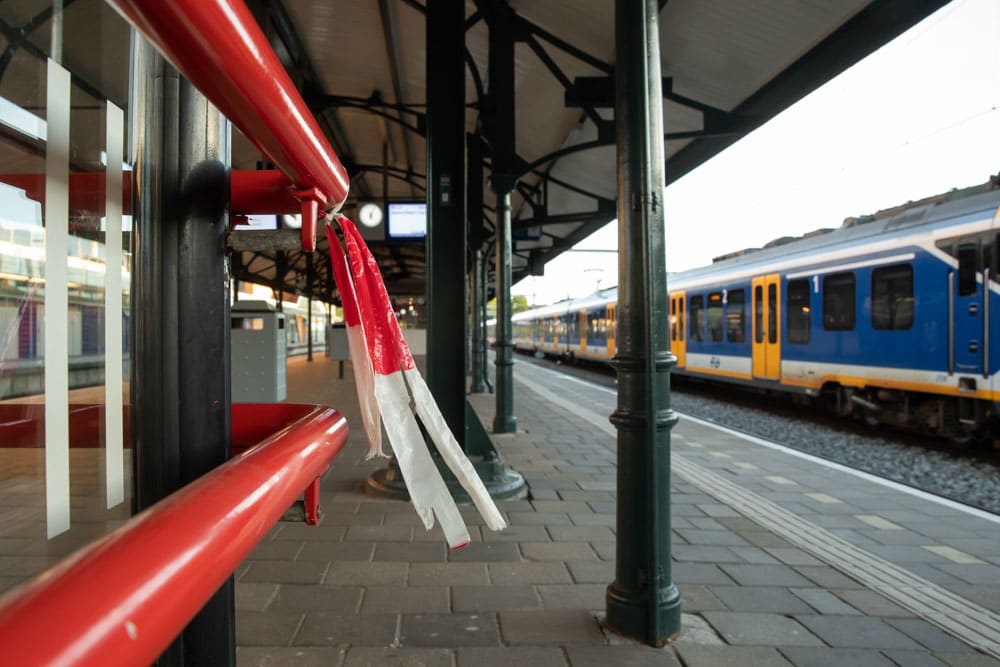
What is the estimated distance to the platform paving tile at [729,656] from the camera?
7.83 feet

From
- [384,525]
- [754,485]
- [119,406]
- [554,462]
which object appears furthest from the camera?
[554,462]

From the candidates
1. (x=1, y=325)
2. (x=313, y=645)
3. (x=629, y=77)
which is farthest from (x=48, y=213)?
(x=629, y=77)

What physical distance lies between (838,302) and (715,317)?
3639mm

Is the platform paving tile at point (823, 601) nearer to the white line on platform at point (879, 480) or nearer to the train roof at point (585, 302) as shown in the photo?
the white line on platform at point (879, 480)

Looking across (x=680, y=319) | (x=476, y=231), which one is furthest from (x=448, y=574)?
(x=680, y=319)

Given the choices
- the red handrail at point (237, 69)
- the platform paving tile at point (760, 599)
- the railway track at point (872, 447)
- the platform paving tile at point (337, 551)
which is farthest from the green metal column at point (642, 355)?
the railway track at point (872, 447)

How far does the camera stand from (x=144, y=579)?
0.51 m

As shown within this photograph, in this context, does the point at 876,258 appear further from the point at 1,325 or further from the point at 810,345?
→ the point at 1,325

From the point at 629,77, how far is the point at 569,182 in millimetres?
8370

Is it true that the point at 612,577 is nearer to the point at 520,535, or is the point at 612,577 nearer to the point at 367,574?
the point at 520,535

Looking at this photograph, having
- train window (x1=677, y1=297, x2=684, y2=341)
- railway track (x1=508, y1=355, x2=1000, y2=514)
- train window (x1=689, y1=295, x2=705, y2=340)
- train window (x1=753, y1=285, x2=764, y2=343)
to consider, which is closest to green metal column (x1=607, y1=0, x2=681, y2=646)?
railway track (x1=508, y1=355, x2=1000, y2=514)

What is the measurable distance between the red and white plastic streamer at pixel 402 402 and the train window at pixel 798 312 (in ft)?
32.4

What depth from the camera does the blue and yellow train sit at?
23.0 feet

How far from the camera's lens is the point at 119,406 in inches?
44.8
